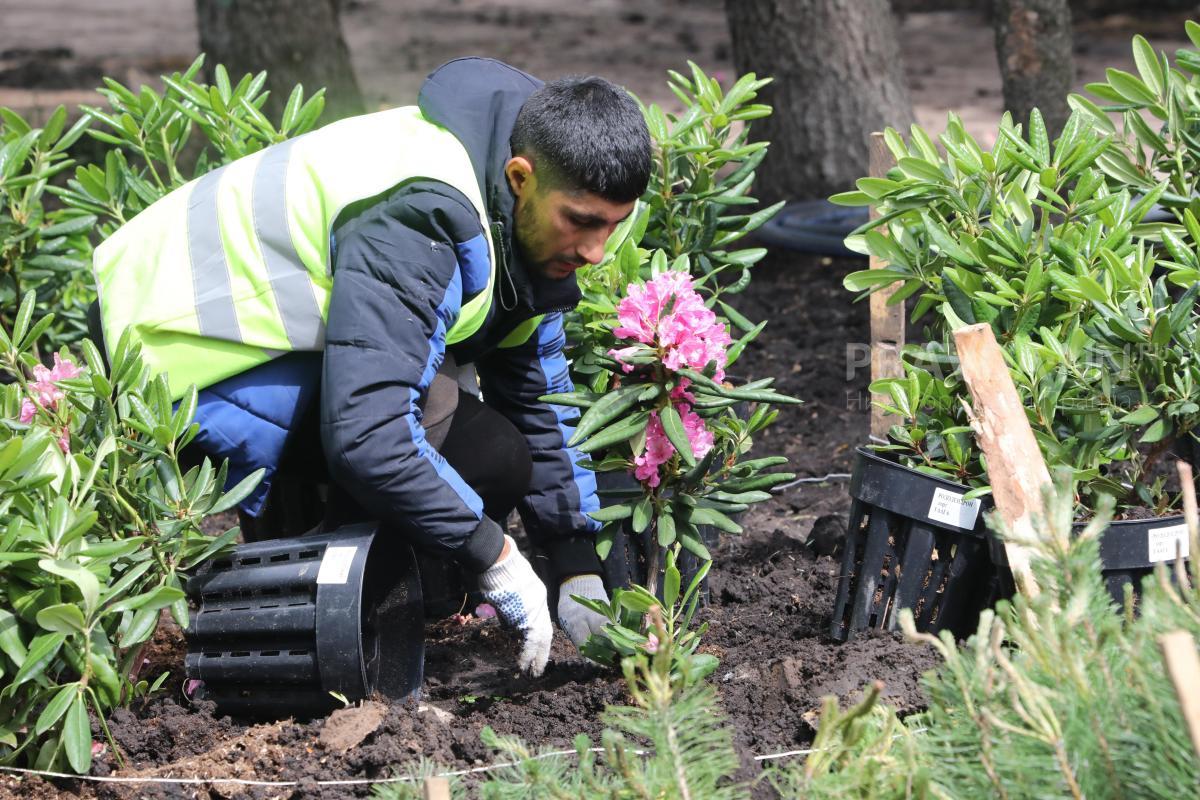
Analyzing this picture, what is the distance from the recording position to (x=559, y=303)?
112 inches

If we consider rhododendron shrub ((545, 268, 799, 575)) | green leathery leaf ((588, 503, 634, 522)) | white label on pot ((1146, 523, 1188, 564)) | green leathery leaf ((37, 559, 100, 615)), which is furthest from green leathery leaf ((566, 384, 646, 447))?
white label on pot ((1146, 523, 1188, 564))

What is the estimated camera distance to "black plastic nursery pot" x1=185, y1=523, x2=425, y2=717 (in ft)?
8.44

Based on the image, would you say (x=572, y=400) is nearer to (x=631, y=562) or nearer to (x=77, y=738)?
(x=631, y=562)

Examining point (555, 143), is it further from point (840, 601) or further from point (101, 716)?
point (101, 716)

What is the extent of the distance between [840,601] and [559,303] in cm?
91

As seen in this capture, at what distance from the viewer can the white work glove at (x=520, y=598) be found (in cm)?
282

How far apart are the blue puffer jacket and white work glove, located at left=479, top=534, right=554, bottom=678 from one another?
2.2 inches

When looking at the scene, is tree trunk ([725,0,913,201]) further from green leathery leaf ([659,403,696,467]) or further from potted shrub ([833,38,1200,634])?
green leathery leaf ([659,403,696,467])

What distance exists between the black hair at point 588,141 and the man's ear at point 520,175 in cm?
2

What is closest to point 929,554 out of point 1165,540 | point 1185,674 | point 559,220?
point 1165,540

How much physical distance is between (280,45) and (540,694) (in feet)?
17.6

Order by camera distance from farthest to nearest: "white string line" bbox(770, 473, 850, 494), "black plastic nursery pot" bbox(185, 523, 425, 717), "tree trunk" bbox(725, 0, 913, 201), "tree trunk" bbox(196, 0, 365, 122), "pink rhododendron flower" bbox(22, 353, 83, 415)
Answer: "tree trunk" bbox(196, 0, 365, 122) → "tree trunk" bbox(725, 0, 913, 201) → "white string line" bbox(770, 473, 850, 494) → "pink rhododendron flower" bbox(22, 353, 83, 415) → "black plastic nursery pot" bbox(185, 523, 425, 717)

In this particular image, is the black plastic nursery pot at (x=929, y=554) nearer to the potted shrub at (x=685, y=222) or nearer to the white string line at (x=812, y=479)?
the potted shrub at (x=685, y=222)

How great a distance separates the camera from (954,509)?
8.67 feet
